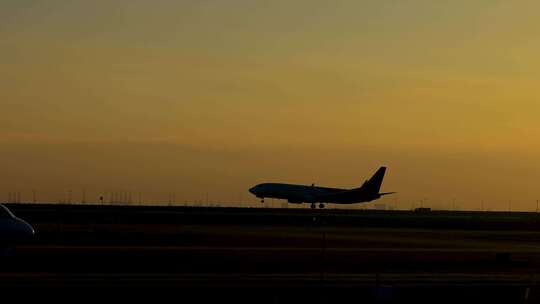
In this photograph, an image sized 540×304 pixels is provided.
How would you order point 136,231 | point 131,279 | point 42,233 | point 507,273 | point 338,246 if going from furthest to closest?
point 136,231
point 42,233
point 338,246
point 507,273
point 131,279

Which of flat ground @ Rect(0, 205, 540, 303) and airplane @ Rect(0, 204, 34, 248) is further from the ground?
airplane @ Rect(0, 204, 34, 248)

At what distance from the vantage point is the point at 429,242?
277ft

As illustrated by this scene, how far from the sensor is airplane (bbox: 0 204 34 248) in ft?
177

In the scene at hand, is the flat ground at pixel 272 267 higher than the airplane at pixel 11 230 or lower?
lower

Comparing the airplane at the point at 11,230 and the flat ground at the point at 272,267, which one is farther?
the airplane at the point at 11,230

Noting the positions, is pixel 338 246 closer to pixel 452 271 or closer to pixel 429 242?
pixel 429 242

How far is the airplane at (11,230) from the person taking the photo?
54062 millimetres

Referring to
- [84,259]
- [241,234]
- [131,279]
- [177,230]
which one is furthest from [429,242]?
[131,279]

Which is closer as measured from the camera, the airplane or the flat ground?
the flat ground

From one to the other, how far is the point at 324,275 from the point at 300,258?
11716mm

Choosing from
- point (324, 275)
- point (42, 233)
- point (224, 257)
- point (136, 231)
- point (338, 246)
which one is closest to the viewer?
point (324, 275)

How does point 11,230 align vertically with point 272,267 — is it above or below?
above

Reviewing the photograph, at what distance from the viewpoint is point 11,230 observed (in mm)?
54125

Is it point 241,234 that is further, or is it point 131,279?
point 241,234
